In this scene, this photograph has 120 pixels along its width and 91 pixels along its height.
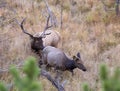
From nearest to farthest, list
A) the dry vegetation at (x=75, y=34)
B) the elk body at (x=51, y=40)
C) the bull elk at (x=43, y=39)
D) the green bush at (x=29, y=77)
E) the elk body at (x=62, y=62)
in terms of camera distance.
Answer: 1. the green bush at (x=29, y=77)
2. the elk body at (x=62, y=62)
3. the dry vegetation at (x=75, y=34)
4. the bull elk at (x=43, y=39)
5. the elk body at (x=51, y=40)

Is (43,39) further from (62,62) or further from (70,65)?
(70,65)

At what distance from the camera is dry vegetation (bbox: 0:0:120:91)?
25.6 ft

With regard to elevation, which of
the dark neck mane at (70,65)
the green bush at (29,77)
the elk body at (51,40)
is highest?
the green bush at (29,77)

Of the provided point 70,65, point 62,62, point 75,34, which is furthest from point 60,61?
point 75,34

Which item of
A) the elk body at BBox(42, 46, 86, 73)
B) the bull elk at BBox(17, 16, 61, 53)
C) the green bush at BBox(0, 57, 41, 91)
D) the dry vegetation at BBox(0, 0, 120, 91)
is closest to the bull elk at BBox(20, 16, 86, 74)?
the elk body at BBox(42, 46, 86, 73)

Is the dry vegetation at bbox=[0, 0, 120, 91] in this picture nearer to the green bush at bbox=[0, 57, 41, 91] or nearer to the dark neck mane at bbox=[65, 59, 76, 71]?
the dark neck mane at bbox=[65, 59, 76, 71]

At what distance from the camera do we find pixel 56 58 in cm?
775

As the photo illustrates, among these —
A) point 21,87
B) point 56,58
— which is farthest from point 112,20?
point 21,87

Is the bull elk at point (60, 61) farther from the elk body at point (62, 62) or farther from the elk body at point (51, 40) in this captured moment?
the elk body at point (51, 40)

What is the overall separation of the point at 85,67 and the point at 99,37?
2436mm

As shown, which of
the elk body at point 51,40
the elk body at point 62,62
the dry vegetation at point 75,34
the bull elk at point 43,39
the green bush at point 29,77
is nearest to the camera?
the green bush at point 29,77

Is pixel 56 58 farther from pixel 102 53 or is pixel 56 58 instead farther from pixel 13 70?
pixel 13 70

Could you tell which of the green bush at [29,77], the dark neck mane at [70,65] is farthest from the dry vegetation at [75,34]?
the green bush at [29,77]

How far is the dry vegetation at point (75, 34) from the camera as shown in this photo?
25.6ft
